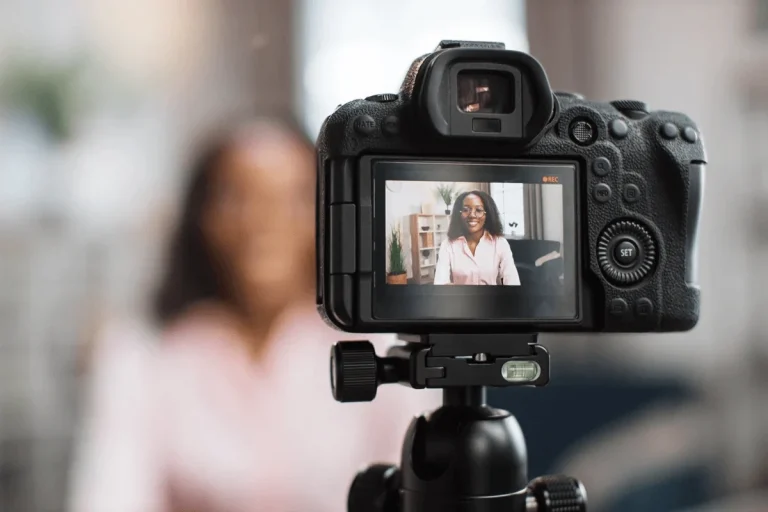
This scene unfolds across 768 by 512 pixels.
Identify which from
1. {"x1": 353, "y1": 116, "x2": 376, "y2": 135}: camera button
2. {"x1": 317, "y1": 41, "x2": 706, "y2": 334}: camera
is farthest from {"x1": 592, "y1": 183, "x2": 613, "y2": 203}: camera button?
{"x1": 353, "y1": 116, "x2": 376, "y2": 135}: camera button

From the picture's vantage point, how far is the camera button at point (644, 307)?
0.69m

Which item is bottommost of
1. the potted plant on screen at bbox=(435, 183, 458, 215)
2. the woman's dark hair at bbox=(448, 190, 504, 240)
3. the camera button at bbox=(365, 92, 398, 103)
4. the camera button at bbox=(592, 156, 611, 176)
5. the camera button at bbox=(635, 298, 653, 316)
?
the camera button at bbox=(635, 298, 653, 316)

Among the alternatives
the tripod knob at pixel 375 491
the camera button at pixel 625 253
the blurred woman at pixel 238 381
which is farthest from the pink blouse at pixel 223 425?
the camera button at pixel 625 253

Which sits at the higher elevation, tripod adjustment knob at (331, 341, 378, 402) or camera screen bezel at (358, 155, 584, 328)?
camera screen bezel at (358, 155, 584, 328)

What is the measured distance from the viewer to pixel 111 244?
3.48ft

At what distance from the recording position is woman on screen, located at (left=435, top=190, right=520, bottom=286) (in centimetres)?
66

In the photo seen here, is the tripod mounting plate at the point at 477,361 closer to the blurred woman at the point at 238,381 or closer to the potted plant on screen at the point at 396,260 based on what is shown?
the potted plant on screen at the point at 396,260

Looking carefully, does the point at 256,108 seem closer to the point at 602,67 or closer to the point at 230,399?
the point at 230,399

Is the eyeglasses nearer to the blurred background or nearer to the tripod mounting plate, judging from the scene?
the tripod mounting plate

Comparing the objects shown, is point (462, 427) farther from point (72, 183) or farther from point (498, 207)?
point (72, 183)

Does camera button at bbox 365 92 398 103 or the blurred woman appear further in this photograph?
the blurred woman

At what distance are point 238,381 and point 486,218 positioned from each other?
58 centimetres

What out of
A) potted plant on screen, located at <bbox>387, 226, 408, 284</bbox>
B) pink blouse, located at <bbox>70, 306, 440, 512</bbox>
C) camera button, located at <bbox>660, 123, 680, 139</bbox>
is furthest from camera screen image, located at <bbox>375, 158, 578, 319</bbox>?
pink blouse, located at <bbox>70, 306, 440, 512</bbox>

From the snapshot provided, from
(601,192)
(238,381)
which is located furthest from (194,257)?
(601,192)
